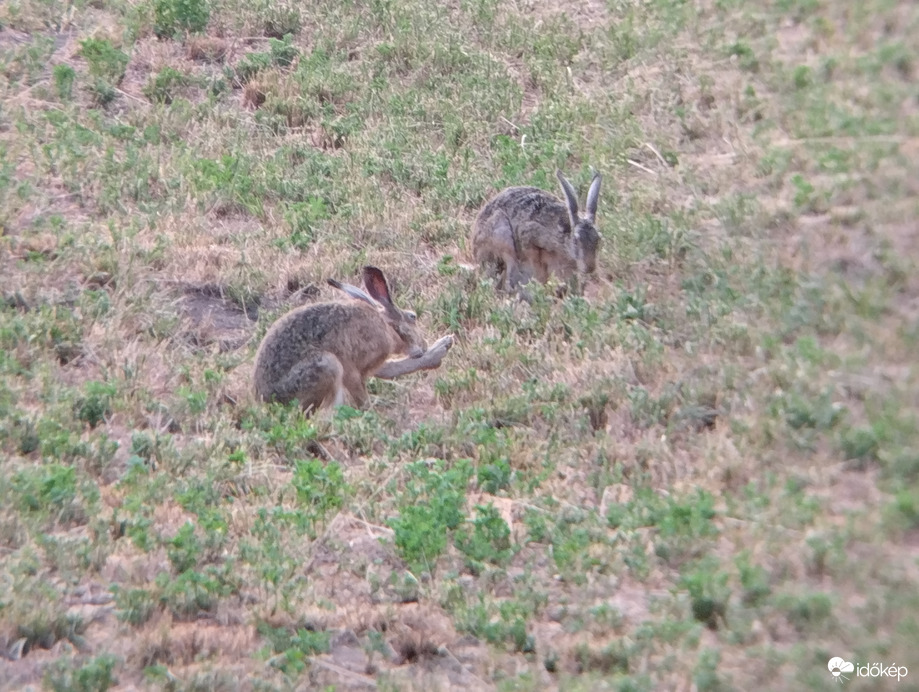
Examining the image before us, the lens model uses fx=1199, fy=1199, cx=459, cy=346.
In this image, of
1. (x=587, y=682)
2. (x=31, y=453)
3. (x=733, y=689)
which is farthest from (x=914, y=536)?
(x=31, y=453)

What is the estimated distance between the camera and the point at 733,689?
14.0 ft

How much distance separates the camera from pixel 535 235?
9.75 meters

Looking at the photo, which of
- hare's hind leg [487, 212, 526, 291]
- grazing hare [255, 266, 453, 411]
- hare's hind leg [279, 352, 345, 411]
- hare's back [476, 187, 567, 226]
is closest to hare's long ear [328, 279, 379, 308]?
grazing hare [255, 266, 453, 411]

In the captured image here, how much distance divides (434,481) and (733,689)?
2.44 meters

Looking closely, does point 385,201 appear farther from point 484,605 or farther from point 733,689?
point 733,689

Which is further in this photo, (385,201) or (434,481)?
(385,201)

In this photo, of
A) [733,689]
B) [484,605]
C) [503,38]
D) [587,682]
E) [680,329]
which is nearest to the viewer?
[733,689]

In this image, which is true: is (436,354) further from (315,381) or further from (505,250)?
(505,250)
